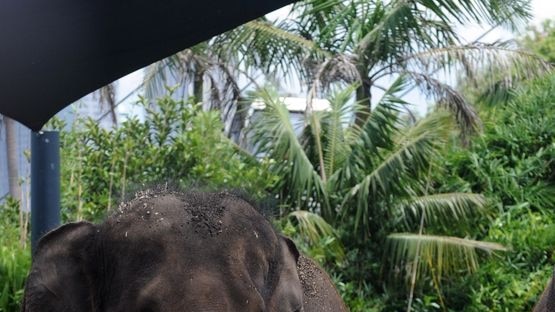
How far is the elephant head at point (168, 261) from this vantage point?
8.62 feet

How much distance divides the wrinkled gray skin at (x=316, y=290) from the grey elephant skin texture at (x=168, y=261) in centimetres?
120

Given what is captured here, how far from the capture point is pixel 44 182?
5.20 meters

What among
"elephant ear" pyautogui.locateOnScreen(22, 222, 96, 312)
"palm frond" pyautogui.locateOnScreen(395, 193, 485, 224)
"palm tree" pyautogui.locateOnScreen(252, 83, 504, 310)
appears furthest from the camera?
"palm frond" pyautogui.locateOnScreen(395, 193, 485, 224)

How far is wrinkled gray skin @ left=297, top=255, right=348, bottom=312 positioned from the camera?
435cm

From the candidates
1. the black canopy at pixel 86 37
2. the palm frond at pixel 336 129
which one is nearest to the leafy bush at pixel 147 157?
the palm frond at pixel 336 129

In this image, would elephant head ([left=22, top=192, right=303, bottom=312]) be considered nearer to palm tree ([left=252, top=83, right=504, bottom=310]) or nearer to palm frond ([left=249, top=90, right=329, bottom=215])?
palm tree ([left=252, top=83, right=504, bottom=310])

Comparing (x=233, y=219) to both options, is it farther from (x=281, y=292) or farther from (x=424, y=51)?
(x=424, y=51)

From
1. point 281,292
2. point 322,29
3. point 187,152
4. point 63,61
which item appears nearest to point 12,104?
point 63,61

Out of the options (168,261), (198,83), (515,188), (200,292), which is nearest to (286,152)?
(515,188)

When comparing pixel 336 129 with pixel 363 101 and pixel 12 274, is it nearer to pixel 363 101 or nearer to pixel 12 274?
pixel 363 101

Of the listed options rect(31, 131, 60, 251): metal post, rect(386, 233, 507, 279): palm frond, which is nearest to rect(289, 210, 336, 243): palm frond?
rect(386, 233, 507, 279): palm frond

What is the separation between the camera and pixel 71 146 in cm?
1001

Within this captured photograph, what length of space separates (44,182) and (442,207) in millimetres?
7038

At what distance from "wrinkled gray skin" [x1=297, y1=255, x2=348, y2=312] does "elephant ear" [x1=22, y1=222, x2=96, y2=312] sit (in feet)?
4.58
